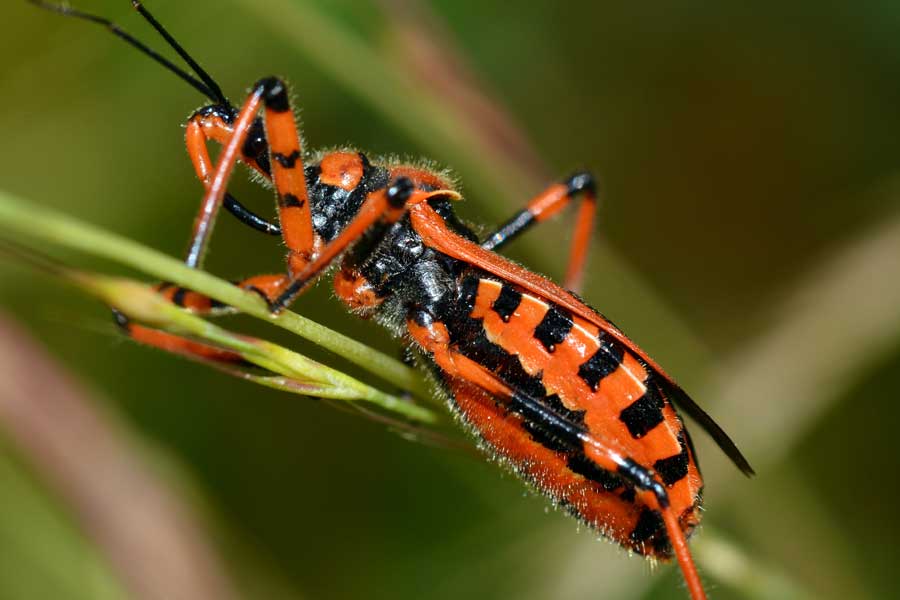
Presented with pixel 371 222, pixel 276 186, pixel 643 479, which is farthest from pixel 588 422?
pixel 276 186

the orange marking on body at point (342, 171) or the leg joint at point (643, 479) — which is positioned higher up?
the leg joint at point (643, 479)

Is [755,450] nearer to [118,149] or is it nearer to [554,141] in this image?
[554,141]

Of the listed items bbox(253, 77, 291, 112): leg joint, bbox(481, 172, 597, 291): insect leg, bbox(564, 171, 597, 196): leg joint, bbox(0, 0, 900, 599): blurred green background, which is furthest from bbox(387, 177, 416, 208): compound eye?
bbox(564, 171, 597, 196): leg joint

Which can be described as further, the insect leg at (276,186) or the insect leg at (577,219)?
the insect leg at (577,219)

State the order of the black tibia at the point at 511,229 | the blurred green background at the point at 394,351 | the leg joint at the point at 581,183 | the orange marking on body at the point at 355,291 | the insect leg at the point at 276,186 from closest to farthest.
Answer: the insect leg at the point at 276,186 < the orange marking on body at the point at 355,291 < the black tibia at the point at 511,229 < the leg joint at the point at 581,183 < the blurred green background at the point at 394,351

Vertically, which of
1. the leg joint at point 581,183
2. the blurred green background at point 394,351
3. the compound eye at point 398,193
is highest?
the leg joint at point 581,183

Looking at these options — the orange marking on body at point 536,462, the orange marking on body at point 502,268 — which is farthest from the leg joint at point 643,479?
the orange marking on body at point 502,268

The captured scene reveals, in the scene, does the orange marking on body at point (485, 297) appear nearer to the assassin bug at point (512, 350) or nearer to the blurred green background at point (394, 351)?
the assassin bug at point (512, 350)

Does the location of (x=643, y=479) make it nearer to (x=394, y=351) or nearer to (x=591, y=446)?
(x=591, y=446)
